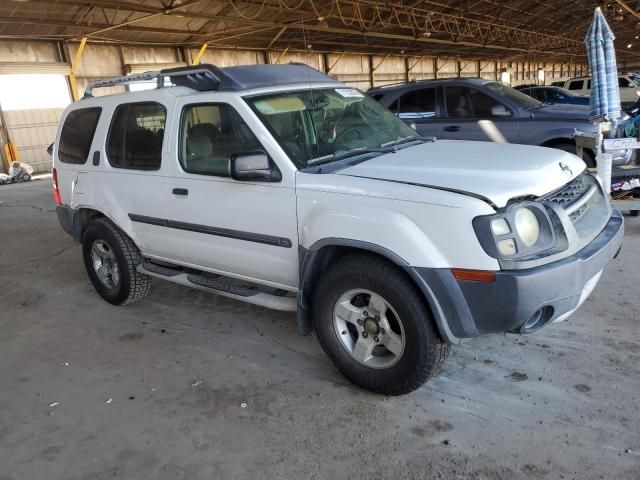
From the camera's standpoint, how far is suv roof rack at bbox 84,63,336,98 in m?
3.52

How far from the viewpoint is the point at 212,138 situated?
3561mm

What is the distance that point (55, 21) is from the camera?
14695mm

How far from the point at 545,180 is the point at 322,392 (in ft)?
5.79

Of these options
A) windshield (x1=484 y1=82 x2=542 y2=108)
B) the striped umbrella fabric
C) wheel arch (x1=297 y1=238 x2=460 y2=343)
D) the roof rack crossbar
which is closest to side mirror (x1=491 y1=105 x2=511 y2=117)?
windshield (x1=484 y1=82 x2=542 y2=108)

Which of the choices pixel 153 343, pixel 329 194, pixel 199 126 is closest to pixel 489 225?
pixel 329 194

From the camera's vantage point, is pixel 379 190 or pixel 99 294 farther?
pixel 99 294

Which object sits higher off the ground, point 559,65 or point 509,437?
point 559,65

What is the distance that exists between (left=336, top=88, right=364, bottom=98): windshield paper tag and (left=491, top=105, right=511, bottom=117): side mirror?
447 centimetres

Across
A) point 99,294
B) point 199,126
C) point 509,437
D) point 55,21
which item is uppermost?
point 55,21

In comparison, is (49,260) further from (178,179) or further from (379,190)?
(379,190)

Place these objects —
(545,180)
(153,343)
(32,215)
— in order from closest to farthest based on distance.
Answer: (545,180)
(153,343)
(32,215)

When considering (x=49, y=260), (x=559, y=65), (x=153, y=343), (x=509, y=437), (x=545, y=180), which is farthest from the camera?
(x=559, y=65)

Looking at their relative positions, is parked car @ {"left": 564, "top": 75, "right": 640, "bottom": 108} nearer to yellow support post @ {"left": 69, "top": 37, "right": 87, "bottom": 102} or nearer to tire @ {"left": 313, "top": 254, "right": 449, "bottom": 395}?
tire @ {"left": 313, "top": 254, "right": 449, "bottom": 395}

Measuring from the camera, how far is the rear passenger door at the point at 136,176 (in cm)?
391
